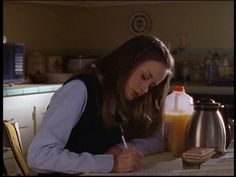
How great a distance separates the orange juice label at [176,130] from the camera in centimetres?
162

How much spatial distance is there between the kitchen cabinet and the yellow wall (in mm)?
782

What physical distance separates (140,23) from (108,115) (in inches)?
123

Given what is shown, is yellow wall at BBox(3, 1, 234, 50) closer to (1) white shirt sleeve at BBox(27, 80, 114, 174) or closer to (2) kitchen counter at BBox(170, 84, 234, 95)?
(2) kitchen counter at BBox(170, 84, 234, 95)

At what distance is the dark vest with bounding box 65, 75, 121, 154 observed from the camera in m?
1.52

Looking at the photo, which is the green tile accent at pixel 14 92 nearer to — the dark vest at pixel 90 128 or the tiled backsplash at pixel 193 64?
the tiled backsplash at pixel 193 64

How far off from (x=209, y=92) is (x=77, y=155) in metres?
2.60

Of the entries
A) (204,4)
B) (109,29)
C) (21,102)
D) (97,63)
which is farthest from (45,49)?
(97,63)

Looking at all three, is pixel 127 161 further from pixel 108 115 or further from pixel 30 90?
pixel 30 90

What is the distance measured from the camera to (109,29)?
481 centimetres

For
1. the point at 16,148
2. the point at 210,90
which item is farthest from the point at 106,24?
the point at 16,148

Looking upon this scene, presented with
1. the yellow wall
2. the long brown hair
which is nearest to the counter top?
the yellow wall

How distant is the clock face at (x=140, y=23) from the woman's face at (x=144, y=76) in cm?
304

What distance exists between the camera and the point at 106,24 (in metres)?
4.83

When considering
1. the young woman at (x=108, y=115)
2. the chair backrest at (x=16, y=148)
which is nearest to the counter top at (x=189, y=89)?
the chair backrest at (x=16, y=148)
